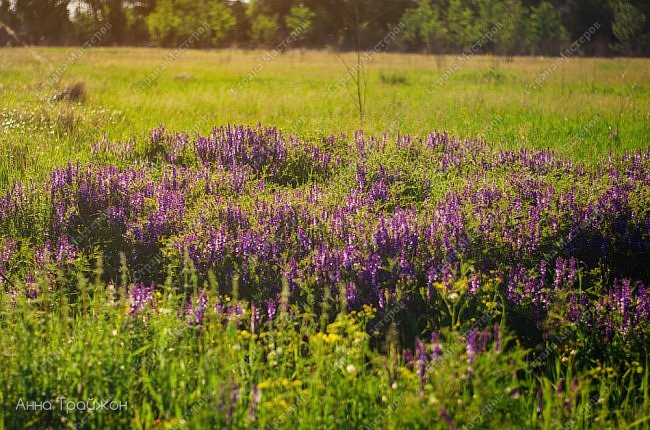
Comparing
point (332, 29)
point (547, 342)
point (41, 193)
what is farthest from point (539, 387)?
point (332, 29)

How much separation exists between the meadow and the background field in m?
0.11

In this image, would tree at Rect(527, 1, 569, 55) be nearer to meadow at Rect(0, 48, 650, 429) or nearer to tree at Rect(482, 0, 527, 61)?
tree at Rect(482, 0, 527, 61)

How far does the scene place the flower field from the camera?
10.8ft

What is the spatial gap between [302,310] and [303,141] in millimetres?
4158

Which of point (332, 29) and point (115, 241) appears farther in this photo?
point (332, 29)

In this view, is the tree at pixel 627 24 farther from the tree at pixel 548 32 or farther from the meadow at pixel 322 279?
the tree at pixel 548 32

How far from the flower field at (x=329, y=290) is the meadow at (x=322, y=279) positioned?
24 millimetres

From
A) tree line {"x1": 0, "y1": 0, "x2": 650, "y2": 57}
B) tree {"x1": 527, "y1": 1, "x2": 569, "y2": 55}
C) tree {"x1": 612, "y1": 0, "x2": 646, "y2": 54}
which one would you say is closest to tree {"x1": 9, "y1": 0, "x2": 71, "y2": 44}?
tree line {"x1": 0, "y1": 0, "x2": 650, "y2": 57}

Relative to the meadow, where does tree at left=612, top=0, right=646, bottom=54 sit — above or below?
above

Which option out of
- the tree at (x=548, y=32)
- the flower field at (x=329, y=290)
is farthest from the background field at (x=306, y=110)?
the tree at (x=548, y=32)

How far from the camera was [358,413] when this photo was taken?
3.31 metres

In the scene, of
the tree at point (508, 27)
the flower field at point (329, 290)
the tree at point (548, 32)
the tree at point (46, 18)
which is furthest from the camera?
the tree at point (46, 18)

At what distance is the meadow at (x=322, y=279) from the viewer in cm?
330

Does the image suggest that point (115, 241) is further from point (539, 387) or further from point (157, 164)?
point (539, 387)
